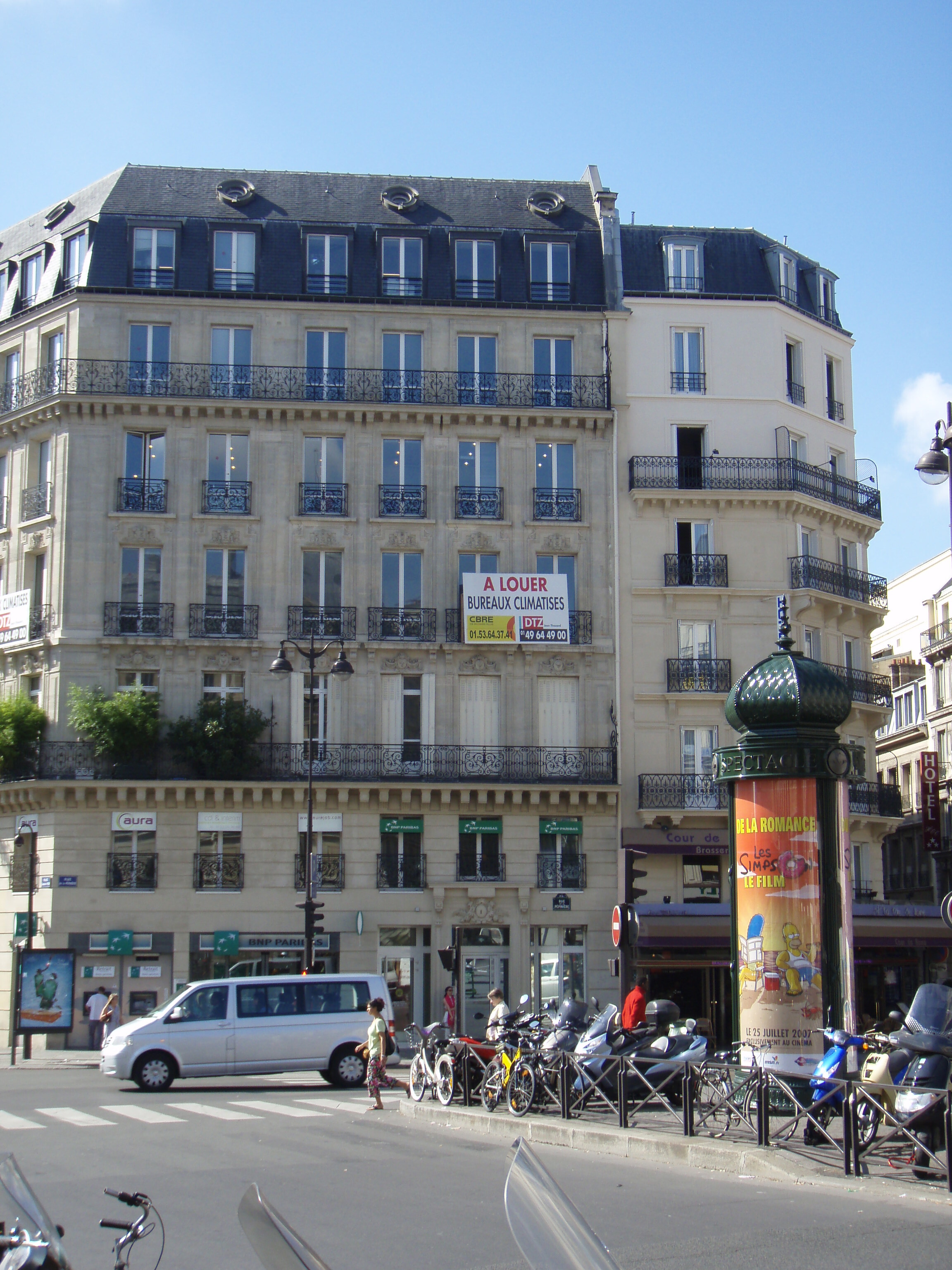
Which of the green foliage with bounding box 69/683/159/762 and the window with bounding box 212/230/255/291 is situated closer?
the green foliage with bounding box 69/683/159/762

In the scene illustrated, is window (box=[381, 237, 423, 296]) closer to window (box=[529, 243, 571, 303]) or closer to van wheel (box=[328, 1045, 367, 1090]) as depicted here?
window (box=[529, 243, 571, 303])

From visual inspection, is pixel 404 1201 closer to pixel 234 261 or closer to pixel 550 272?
pixel 234 261

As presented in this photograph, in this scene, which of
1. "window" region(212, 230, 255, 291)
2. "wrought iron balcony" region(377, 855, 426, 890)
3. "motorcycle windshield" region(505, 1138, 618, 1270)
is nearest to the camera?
"motorcycle windshield" region(505, 1138, 618, 1270)

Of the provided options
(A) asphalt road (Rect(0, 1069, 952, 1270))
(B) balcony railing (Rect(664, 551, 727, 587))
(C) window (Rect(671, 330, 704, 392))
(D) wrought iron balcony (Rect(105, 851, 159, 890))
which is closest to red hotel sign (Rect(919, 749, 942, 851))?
(B) balcony railing (Rect(664, 551, 727, 587))

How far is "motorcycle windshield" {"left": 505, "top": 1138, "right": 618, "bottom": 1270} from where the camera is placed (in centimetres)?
264

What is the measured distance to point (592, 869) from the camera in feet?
120

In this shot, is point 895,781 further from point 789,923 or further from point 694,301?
point 789,923

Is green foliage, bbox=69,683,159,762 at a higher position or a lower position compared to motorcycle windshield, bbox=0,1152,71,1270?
higher

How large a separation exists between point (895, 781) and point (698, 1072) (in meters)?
53.8

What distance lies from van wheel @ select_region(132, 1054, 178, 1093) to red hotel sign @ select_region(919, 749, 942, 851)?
34.8 m

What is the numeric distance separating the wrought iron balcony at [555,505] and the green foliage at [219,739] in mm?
9238

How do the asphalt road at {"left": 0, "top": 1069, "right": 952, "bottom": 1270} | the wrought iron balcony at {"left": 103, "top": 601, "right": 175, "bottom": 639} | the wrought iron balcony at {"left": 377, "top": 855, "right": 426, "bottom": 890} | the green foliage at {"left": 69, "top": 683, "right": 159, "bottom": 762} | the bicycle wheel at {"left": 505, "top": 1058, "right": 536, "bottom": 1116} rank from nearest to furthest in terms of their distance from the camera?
the asphalt road at {"left": 0, "top": 1069, "right": 952, "bottom": 1270}
the bicycle wheel at {"left": 505, "top": 1058, "right": 536, "bottom": 1116}
the green foliage at {"left": 69, "top": 683, "right": 159, "bottom": 762}
the wrought iron balcony at {"left": 377, "top": 855, "right": 426, "bottom": 890}
the wrought iron balcony at {"left": 103, "top": 601, "right": 175, "bottom": 639}

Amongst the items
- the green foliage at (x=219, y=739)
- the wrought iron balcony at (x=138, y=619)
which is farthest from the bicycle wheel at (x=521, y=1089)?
the wrought iron balcony at (x=138, y=619)

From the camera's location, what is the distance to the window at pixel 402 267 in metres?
39.2
